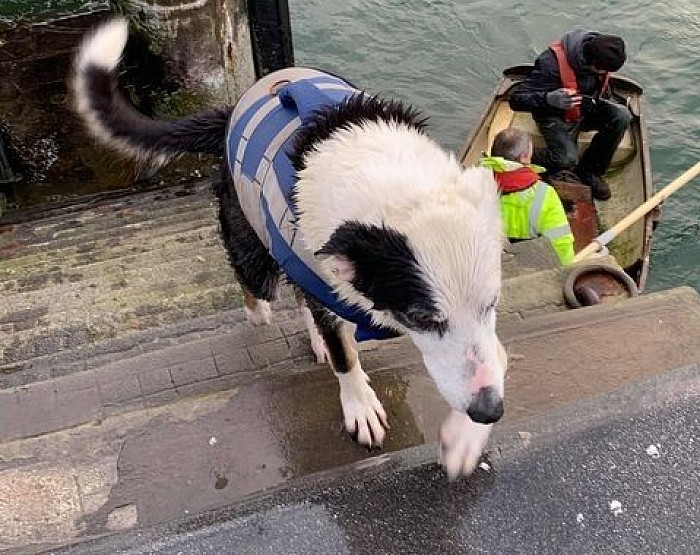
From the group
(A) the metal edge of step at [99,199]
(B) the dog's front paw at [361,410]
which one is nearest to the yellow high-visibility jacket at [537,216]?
(A) the metal edge of step at [99,199]

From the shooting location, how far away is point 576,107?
7.85m

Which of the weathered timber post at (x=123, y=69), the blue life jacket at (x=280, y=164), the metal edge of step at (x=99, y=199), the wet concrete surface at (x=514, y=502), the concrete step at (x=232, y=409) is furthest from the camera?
the metal edge of step at (x=99, y=199)

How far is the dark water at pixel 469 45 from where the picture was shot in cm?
1113

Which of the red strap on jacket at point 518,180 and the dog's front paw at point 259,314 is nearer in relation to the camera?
the dog's front paw at point 259,314

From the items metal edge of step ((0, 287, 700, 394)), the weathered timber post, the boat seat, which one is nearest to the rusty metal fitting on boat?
metal edge of step ((0, 287, 700, 394))

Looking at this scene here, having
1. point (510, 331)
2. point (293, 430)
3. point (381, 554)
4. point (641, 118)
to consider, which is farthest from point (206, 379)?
point (641, 118)

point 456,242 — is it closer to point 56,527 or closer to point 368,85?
point 56,527

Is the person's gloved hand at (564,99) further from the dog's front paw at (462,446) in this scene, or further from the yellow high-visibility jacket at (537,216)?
the dog's front paw at (462,446)

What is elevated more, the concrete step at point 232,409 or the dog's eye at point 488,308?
the dog's eye at point 488,308

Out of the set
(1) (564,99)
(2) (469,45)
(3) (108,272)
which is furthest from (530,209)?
(2) (469,45)

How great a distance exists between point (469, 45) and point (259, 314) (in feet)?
31.6

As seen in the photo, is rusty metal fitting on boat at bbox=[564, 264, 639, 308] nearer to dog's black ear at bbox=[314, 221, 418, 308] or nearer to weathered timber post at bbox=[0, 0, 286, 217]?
dog's black ear at bbox=[314, 221, 418, 308]

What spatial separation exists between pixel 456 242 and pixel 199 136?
6.47ft

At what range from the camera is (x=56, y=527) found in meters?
2.52
